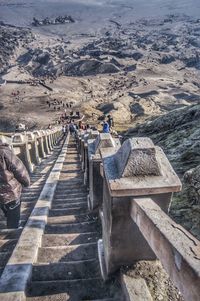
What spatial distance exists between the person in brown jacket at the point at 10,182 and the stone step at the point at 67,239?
3.05ft

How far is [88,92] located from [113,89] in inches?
206

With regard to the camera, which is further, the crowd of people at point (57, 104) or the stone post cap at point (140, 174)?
the crowd of people at point (57, 104)

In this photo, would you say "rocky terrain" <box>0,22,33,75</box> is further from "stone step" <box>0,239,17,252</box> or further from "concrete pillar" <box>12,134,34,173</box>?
"stone step" <box>0,239,17,252</box>

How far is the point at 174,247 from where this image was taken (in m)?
2.21

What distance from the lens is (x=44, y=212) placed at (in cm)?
572

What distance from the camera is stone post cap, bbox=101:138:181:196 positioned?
120 inches

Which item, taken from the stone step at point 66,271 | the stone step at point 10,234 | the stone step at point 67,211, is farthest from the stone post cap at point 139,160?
the stone step at point 67,211

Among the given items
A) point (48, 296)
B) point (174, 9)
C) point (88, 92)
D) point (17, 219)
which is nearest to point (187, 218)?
point (48, 296)

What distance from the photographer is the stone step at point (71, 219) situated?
18.2ft

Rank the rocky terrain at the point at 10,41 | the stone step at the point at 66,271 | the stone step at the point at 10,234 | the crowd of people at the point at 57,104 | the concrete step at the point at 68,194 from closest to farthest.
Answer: the stone step at the point at 66,271, the stone step at the point at 10,234, the concrete step at the point at 68,194, the crowd of people at the point at 57,104, the rocky terrain at the point at 10,41

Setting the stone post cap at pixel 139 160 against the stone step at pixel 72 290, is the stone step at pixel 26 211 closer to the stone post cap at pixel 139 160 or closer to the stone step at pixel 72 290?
the stone step at pixel 72 290

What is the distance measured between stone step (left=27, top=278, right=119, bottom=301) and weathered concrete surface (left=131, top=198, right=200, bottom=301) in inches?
38.6

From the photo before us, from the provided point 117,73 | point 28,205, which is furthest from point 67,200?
point 117,73

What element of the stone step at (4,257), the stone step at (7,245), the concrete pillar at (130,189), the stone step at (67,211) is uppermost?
the concrete pillar at (130,189)
